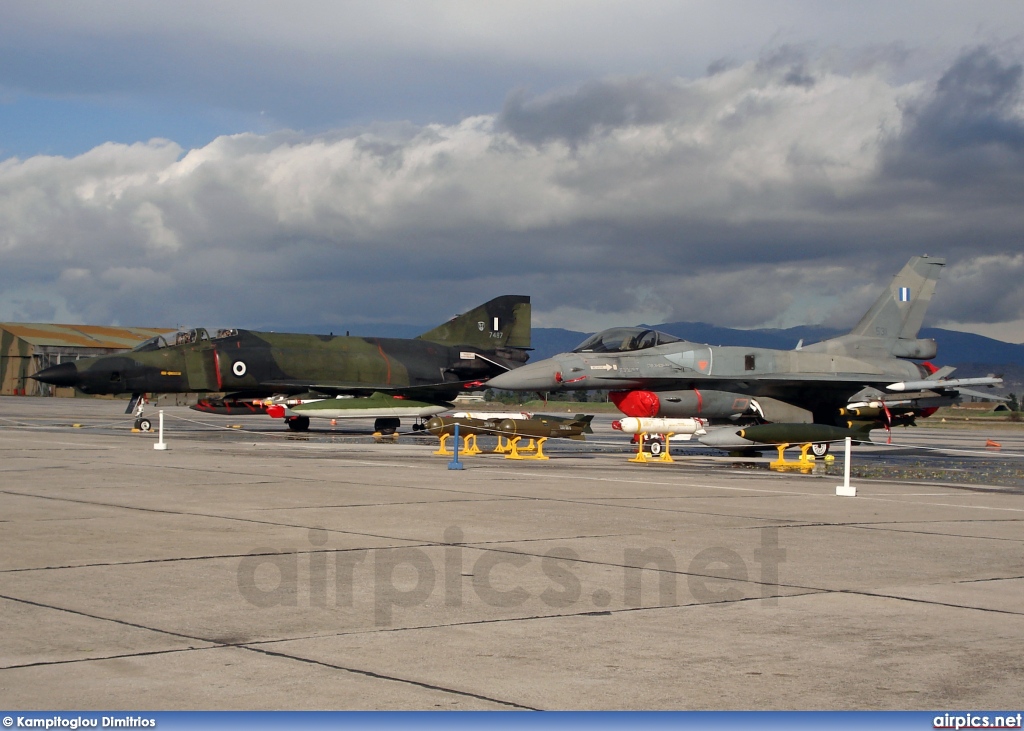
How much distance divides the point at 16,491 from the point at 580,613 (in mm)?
9264

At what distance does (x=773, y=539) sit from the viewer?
33.3ft

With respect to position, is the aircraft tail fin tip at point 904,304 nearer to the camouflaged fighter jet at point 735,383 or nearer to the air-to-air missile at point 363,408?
the camouflaged fighter jet at point 735,383

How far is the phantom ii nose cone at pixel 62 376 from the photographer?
2956 centimetres

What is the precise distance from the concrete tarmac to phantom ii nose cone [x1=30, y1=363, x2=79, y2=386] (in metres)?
16.4

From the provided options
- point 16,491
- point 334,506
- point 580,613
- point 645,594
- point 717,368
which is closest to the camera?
point 580,613

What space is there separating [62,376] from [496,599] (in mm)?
26066

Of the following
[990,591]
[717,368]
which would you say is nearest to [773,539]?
[990,591]

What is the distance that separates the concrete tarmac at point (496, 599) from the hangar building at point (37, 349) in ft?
249

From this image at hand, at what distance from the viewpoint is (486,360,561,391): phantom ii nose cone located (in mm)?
23406

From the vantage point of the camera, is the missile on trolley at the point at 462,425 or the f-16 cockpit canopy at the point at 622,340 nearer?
the missile on trolley at the point at 462,425

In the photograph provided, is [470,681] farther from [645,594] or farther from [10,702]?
[645,594]

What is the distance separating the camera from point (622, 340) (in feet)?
78.5
